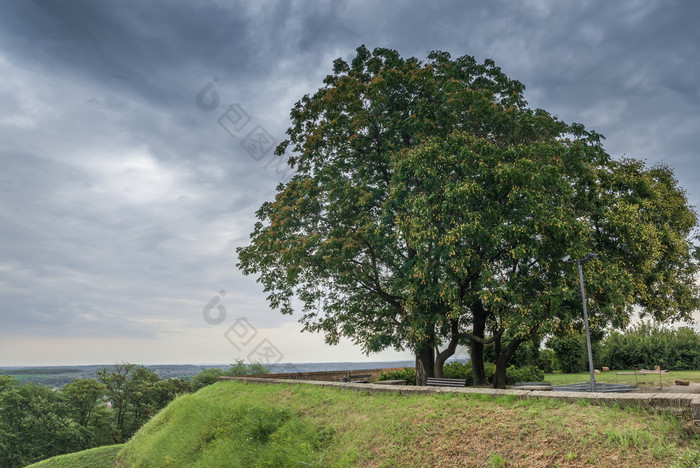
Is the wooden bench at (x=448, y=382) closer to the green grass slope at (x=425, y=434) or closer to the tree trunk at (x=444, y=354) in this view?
the tree trunk at (x=444, y=354)

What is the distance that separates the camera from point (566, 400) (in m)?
7.82

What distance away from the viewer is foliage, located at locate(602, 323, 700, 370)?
30078mm

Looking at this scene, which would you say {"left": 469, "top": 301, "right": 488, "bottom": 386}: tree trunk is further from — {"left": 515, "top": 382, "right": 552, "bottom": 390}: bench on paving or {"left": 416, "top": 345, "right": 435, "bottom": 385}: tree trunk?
{"left": 515, "top": 382, "right": 552, "bottom": 390}: bench on paving

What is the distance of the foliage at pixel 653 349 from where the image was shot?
30.1 meters

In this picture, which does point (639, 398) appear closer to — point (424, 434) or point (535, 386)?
point (424, 434)

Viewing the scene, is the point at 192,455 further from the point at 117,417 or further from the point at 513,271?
the point at 117,417

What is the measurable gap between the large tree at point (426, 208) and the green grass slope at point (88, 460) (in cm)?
1508

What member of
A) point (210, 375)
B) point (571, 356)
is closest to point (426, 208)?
point (571, 356)

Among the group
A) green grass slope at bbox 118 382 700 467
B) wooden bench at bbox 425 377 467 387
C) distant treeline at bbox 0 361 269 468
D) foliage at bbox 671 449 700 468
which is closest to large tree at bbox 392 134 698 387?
wooden bench at bbox 425 377 467 387

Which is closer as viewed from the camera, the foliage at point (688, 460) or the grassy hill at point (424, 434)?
the foliage at point (688, 460)

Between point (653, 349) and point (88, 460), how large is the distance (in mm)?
37628

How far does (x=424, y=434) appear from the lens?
7805 millimetres

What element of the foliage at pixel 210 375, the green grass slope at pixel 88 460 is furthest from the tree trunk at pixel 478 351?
the foliage at pixel 210 375

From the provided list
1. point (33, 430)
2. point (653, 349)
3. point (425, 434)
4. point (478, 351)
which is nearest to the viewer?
point (425, 434)
